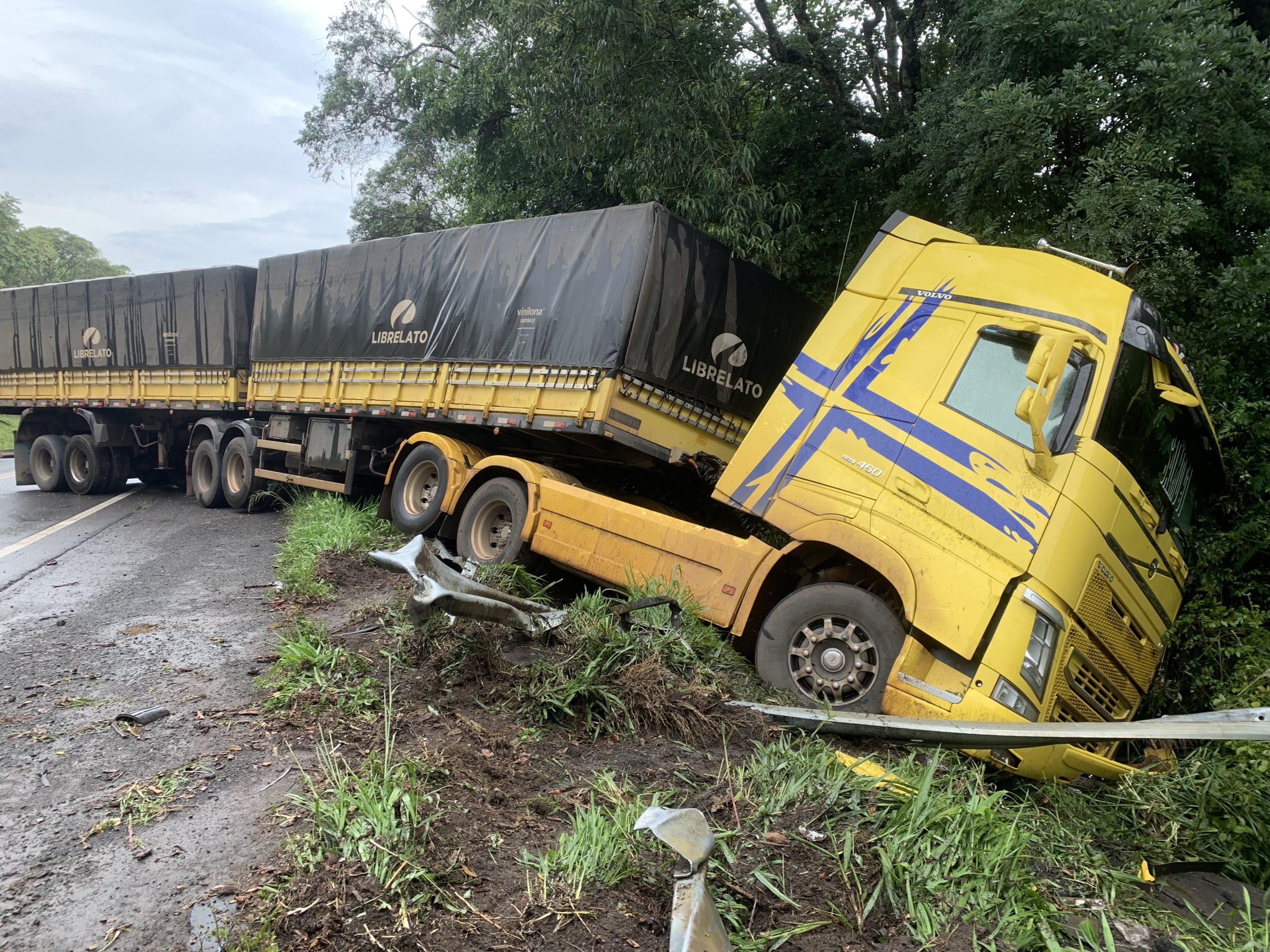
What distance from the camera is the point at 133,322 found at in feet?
44.3

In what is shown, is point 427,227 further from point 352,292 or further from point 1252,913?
point 1252,913

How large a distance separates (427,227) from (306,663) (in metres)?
19.0

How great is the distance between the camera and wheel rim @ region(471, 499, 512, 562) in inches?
282

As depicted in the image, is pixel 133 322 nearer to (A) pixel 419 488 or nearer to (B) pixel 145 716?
(A) pixel 419 488

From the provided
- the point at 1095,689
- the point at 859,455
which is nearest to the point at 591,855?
the point at 859,455

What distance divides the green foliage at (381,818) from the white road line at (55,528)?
6.75 meters

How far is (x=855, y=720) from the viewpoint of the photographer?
4031 mm

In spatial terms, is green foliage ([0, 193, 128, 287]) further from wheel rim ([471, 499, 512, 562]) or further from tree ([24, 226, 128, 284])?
wheel rim ([471, 499, 512, 562])

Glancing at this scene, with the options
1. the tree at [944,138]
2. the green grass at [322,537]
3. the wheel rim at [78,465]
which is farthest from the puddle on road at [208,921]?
the wheel rim at [78,465]

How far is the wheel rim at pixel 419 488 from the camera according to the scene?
839cm

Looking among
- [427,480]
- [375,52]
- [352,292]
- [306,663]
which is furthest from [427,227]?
[306,663]

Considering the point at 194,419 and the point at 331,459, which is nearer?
the point at 331,459

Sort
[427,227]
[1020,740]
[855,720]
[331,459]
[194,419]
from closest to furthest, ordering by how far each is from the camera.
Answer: [1020,740]
[855,720]
[331,459]
[194,419]
[427,227]

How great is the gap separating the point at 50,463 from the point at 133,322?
3528mm
